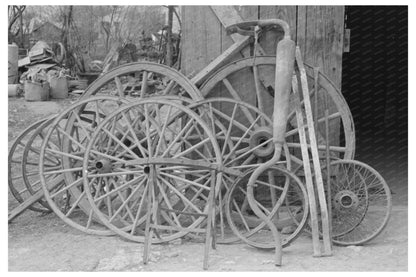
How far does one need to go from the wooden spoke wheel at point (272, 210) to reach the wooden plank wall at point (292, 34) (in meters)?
1.13

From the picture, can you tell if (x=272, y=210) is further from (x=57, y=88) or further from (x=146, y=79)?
(x=57, y=88)

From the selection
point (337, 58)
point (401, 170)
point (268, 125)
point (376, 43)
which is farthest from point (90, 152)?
point (376, 43)

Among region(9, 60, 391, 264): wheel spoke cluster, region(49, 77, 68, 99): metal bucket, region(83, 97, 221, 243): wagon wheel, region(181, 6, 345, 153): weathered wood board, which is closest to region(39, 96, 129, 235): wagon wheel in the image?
region(9, 60, 391, 264): wheel spoke cluster

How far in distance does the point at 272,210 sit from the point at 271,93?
1.21 m

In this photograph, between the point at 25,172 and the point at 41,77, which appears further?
the point at 41,77

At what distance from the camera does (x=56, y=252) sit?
13.0ft

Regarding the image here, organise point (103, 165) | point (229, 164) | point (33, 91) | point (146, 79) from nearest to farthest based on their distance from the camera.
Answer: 1. point (103, 165)
2. point (229, 164)
3. point (146, 79)
4. point (33, 91)

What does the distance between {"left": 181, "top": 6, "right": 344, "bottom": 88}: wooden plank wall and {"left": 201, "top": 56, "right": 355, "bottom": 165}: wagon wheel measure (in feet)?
0.63

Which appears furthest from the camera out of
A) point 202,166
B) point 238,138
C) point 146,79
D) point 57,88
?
point 57,88

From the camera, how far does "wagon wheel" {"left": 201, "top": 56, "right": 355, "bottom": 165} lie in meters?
4.47

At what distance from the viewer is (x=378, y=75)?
8.98 m

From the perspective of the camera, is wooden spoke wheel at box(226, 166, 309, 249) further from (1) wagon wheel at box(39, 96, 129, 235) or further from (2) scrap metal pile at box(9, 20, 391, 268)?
(1) wagon wheel at box(39, 96, 129, 235)

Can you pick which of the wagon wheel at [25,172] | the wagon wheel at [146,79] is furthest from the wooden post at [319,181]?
the wagon wheel at [25,172]

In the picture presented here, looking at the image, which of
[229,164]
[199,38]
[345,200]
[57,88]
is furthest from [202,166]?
[57,88]
